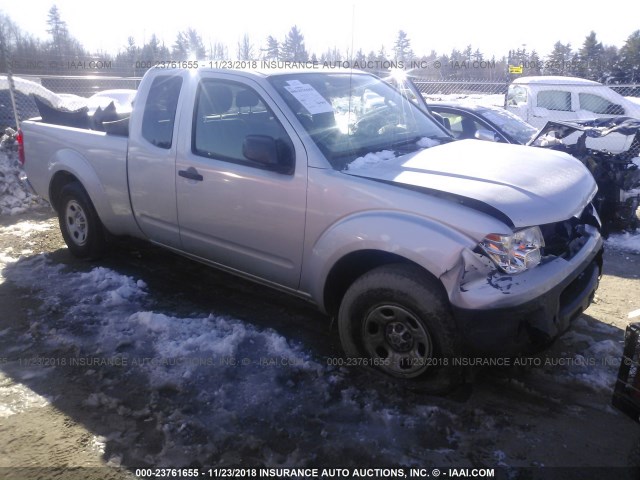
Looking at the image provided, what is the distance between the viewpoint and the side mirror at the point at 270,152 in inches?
127

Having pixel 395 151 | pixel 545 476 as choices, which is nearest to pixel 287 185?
pixel 395 151

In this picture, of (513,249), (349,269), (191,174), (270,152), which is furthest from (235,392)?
(513,249)

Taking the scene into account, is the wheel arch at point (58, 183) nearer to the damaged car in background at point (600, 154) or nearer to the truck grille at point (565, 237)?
the damaged car in background at point (600, 154)

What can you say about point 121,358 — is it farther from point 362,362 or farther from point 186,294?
point 362,362

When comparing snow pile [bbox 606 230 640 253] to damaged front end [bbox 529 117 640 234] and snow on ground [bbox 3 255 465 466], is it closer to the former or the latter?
damaged front end [bbox 529 117 640 234]

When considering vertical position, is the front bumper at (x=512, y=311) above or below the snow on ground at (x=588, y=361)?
above

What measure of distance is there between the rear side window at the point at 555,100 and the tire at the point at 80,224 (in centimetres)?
998

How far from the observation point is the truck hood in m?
2.75

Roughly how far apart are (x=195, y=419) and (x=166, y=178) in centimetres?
201

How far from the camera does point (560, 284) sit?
9.28 ft

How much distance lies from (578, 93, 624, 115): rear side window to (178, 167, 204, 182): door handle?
408 inches

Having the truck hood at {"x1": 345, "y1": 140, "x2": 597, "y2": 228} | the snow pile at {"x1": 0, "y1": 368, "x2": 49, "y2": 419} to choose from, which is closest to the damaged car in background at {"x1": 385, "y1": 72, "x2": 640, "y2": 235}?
the truck hood at {"x1": 345, "y1": 140, "x2": 597, "y2": 228}

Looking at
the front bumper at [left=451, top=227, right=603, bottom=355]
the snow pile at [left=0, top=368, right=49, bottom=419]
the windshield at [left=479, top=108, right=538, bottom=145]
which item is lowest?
the snow pile at [left=0, top=368, right=49, bottom=419]

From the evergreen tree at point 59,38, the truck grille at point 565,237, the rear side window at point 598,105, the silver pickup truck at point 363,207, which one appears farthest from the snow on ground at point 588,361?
the evergreen tree at point 59,38
